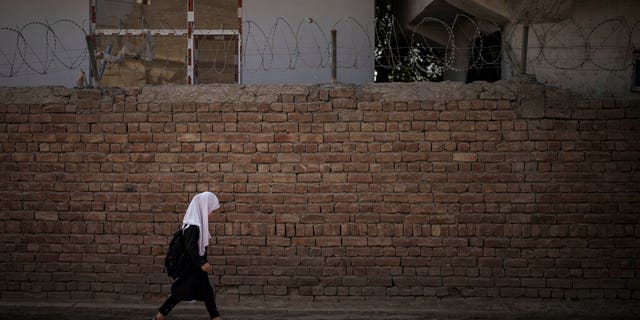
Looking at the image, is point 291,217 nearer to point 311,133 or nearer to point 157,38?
point 311,133

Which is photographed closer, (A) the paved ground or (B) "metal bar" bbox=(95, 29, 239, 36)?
(A) the paved ground

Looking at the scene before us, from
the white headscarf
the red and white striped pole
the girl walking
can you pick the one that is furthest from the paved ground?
the red and white striped pole

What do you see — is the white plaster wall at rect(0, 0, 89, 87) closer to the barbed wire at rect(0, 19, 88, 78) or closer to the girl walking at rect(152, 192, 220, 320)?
the barbed wire at rect(0, 19, 88, 78)

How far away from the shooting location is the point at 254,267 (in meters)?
6.44

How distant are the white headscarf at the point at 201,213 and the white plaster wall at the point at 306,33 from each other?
148 inches

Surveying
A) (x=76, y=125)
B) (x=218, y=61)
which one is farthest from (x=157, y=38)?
(x=76, y=125)

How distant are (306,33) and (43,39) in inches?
152

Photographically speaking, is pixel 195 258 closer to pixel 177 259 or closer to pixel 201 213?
pixel 177 259

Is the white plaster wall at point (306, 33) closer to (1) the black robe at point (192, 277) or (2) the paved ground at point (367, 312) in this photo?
(2) the paved ground at point (367, 312)

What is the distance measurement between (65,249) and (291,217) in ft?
8.05

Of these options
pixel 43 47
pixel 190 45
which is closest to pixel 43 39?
pixel 43 47

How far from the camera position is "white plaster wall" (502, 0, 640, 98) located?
7.25 metres

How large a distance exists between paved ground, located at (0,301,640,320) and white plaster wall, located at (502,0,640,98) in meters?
2.57

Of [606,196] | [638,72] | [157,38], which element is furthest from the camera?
[157,38]
